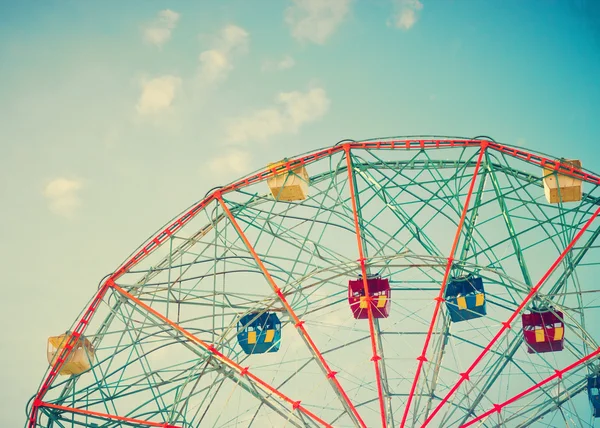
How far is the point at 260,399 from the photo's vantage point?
25766 millimetres

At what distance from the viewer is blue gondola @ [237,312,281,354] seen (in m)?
28.9

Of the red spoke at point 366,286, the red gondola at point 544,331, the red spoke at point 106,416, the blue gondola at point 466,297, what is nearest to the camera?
the red spoke at point 366,286

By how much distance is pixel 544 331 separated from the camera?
27.8m

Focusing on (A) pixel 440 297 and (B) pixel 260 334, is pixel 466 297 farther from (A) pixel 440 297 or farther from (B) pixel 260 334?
(B) pixel 260 334

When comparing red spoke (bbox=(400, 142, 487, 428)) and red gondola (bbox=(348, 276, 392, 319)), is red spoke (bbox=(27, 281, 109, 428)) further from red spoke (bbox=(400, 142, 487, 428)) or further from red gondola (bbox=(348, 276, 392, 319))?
red spoke (bbox=(400, 142, 487, 428))

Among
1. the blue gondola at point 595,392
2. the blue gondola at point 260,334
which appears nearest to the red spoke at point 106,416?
the blue gondola at point 260,334

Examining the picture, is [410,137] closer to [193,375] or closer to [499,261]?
[499,261]

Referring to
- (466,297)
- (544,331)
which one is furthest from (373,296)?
(544,331)

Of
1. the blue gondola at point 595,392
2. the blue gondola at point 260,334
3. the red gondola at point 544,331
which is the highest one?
the blue gondola at point 260,334

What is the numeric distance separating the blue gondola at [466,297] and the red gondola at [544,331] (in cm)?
178

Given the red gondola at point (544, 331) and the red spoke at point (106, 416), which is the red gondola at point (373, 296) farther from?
the red spoke at point (106, 416)

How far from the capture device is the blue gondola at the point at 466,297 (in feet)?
93.0

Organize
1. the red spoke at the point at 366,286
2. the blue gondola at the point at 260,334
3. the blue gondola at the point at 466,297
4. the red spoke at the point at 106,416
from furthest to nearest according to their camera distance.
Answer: the blue gondola at the point at 260,334, the blue gondola at the point at 466,297, the red spoke at the point at 106,416, the red spoke at the point at 366,286

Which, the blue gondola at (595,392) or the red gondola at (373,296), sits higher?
the red gondola at (373,296)
